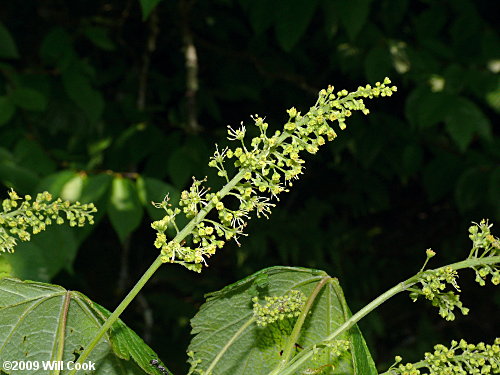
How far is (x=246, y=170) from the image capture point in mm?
1021

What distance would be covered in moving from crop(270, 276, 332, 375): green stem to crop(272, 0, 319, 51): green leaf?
2.05 meters

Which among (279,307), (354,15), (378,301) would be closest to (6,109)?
(354,15)

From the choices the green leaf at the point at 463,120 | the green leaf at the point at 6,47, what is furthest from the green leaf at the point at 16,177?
the green leaf at the point at 463,120

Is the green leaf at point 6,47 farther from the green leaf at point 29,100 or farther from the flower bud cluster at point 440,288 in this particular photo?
the flower bud cluster at point 440,288

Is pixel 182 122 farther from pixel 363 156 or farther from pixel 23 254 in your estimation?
pixel 23 254

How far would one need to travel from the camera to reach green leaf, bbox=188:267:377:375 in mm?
1361

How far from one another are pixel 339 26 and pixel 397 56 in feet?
1.89

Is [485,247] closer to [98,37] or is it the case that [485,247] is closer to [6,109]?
[6,109]

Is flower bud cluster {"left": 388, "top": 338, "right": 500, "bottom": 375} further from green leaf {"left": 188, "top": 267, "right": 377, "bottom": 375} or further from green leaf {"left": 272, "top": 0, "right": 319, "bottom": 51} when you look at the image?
green leaf {"left": 272, "top": 0, "right": 319, "bottom": 51}

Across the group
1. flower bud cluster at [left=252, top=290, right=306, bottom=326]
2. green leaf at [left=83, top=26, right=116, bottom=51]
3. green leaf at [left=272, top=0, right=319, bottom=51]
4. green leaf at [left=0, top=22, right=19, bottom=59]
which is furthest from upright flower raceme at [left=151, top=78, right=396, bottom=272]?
green leaf at [left=83, top=26, right=116, bottom=51]

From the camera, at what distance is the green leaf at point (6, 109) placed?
3.25m

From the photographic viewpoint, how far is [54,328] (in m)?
1.29

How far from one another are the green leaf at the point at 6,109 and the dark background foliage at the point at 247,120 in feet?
0.04

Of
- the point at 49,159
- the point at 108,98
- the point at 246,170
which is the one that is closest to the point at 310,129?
the point at 246,170
